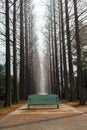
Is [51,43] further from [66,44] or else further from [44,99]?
[44,99]

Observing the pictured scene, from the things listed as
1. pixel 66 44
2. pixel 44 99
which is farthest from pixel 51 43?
pixel 44 99

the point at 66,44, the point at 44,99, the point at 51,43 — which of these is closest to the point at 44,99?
the point at 44,99

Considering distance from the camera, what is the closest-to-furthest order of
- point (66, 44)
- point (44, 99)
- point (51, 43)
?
point (44, 99), point (66, 44), point (51, 43)

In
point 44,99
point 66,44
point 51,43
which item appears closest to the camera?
point 44,99

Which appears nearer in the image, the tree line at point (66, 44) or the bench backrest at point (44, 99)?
the bench backrest at point (44, 99)

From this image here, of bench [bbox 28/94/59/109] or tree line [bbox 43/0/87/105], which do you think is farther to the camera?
tree line [bbox 43/0/87/105]

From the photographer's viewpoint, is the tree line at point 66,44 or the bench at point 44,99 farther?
the tree line at point 66,44

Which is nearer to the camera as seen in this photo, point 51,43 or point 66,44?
point 66,44

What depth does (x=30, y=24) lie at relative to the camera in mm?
47906

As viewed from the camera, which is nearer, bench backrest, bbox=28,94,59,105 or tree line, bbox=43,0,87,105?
bench backrest, bbox=28,94,59,105

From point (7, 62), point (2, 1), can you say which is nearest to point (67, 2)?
point (2, 1)

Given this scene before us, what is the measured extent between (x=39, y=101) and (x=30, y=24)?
3015 cm

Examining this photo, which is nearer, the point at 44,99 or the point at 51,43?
the point at 44,99

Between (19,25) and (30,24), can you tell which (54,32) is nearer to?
(30,24)
